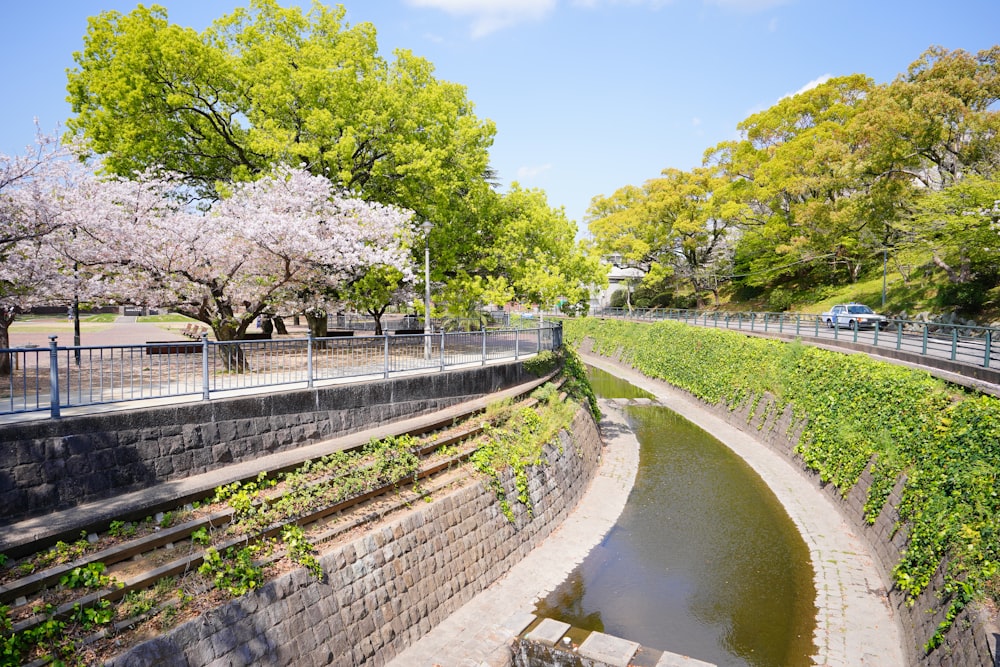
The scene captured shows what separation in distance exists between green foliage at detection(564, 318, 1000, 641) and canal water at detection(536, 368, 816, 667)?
1.88 meters

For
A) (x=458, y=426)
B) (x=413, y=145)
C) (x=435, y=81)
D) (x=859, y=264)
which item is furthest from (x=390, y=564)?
(x=859, y=264)

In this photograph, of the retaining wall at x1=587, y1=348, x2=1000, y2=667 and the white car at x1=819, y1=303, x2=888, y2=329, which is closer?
the retaining wall at x1=587, y1=348, x2=1000, y2=667

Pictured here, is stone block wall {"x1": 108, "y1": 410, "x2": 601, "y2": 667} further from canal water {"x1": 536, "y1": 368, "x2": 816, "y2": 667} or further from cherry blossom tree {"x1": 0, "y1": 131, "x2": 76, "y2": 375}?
cherry blossom tree {"x1": 0, "y1": 131, "x2": 76, "y2": 375}

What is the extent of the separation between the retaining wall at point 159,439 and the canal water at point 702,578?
5314 millimetres

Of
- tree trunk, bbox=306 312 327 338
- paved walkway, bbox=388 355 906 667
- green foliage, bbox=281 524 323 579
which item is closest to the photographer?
green foliage, bbox=281 524 323 579

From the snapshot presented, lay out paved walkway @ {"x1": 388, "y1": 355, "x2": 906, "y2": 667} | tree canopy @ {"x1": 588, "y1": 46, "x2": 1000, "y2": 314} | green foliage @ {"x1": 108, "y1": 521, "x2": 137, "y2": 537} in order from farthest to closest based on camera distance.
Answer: tree canopy @ {"x1": 588, "y1": 46, "x2": 1000, "y2": 314}, paved walkway @ {"x1": 388, "y1": 355, "x2": 906, "y2": 667}, green foliage @ {"x1": 108, "y1": 521, "x2": 137, "y2": 537}

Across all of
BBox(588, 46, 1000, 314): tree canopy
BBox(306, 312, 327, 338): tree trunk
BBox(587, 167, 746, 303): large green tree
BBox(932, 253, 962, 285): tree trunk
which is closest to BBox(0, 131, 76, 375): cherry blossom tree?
BBox(306, 312, 327, 338): tree trunk

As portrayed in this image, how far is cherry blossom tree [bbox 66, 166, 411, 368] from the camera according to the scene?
12.1 meters

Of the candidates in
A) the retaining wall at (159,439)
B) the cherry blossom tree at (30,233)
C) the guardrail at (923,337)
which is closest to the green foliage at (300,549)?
the retaining wall at (159,439)

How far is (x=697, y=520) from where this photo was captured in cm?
1384

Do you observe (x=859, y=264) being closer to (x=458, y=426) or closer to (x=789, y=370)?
(x=789, y=370)

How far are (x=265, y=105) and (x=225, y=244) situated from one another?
6.40 meters

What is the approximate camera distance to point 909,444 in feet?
36.8

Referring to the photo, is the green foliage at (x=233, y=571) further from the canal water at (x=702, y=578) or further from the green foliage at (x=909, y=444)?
the green foliage at (x=909, y=444)
